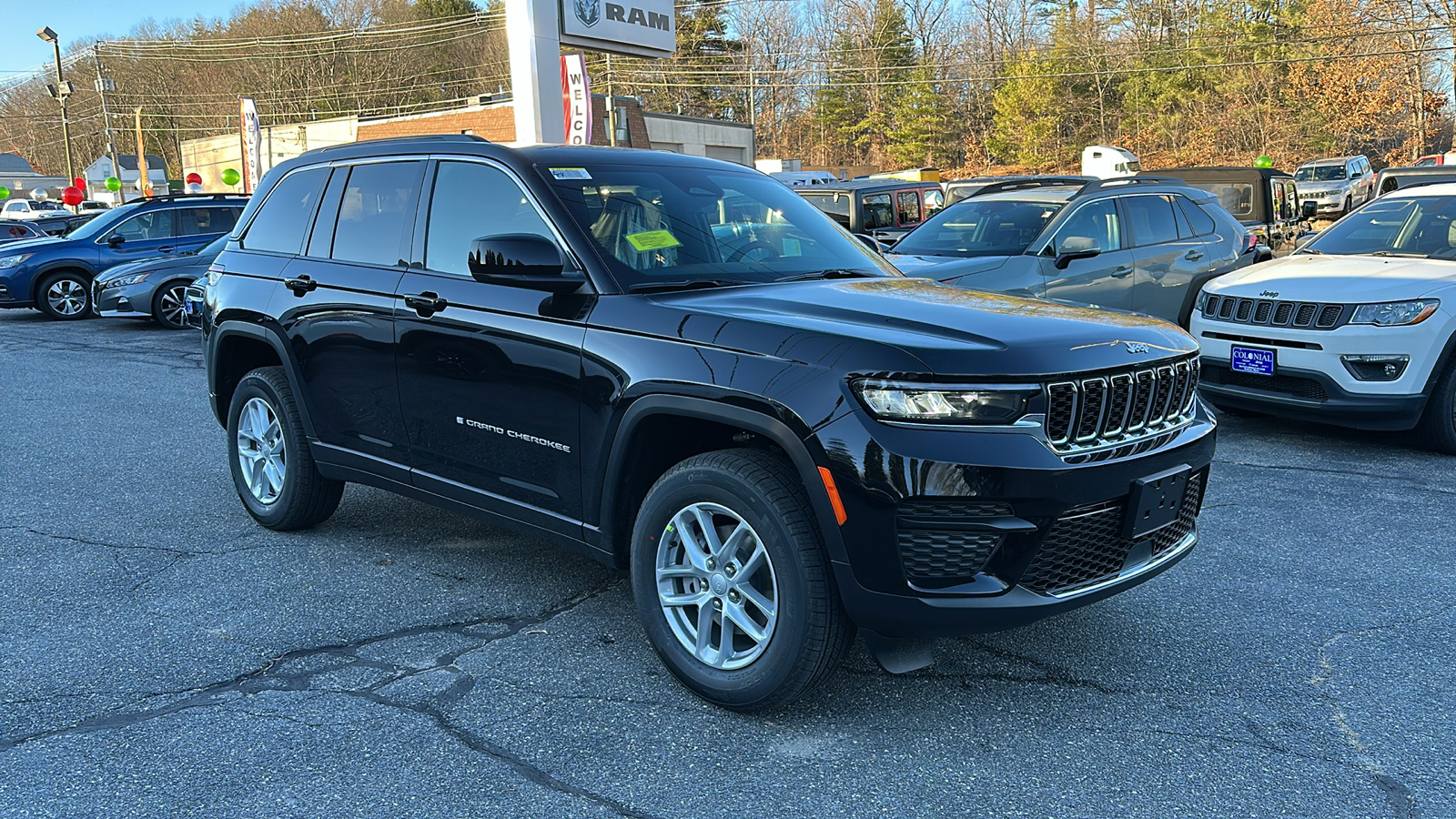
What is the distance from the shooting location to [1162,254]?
31.8 feet

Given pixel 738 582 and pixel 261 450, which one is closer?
pixel 738 582

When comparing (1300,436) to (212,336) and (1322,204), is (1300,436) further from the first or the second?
(1322,204)

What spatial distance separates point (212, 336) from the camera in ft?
17.9

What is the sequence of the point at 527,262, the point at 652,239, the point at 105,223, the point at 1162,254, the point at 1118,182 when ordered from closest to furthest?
the point at 527,262
the point at 652,239
the point at 1162,254
the point at 1118,182
the point at 105,223

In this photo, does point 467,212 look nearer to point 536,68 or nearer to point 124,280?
point 124,280

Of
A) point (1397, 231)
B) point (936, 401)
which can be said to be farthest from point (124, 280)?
point (1397, 231)

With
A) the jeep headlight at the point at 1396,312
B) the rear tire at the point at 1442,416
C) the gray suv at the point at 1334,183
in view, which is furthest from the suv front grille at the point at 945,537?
the gray suv at the point at 1334,183

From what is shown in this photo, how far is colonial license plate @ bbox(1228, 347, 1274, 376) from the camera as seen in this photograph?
277 inches

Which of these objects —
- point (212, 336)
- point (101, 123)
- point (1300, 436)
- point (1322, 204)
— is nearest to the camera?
point (212, 336)

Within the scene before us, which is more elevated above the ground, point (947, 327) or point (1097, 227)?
point (1097, 227)

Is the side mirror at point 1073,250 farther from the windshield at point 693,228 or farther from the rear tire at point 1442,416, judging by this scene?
the windshield at point 693,228

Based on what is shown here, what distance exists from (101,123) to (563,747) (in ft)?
302

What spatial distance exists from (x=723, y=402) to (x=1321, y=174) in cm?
3871


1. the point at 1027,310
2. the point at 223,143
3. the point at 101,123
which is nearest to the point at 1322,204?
the point at 1027,310
